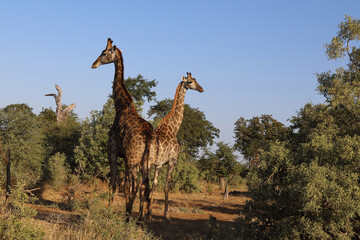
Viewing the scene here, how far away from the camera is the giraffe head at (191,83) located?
1330 cm

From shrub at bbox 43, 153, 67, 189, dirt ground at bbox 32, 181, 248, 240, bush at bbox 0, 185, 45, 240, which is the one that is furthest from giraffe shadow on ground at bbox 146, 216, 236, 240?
shrub at bbox 43, 153, 67, 189

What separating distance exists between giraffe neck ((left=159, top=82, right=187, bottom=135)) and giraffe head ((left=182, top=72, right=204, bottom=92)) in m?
0.15

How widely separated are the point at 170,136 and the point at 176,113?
1137 millimetres

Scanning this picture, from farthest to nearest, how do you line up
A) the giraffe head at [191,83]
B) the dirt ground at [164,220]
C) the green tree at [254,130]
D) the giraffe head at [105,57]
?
the green tree at [254,130] → the giraffe head at [191,83] → the giraffe head at [105,57] → the dirt ground at [164,220]

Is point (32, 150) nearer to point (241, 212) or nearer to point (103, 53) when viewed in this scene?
point (103, 53)

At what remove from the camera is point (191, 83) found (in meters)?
13.3

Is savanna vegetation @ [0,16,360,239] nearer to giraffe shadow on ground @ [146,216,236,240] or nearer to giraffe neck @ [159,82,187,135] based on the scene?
giraffe shadow on ground @ [146,216,236,240]

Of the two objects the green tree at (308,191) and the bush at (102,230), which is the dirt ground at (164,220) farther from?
the green tree at (308,191)

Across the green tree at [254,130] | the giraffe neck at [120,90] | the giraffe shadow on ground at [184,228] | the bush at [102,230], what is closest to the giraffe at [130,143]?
the giraffe neck at [120,90]

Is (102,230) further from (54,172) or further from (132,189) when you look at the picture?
(54,172)

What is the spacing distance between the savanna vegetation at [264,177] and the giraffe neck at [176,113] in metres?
2.90

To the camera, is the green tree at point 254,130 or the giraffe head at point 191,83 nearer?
the giraffe head at point 191,83

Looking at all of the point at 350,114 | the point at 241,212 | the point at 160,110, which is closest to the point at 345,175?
the point at 241,212

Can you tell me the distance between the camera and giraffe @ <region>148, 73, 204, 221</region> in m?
11.9
